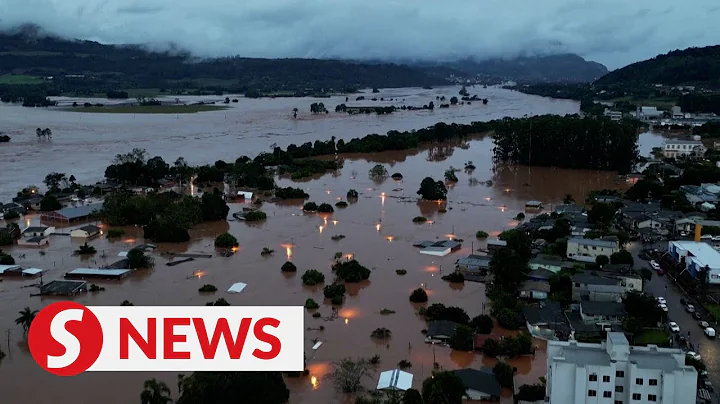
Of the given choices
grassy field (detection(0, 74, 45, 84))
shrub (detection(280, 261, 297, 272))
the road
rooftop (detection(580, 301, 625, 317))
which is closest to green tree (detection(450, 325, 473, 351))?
rooftop (detection(580, 301, 625, 317))

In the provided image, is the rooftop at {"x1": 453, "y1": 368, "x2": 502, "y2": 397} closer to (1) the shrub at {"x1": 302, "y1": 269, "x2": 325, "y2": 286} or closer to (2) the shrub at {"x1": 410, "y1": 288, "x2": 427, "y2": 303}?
(2) the shrub at {"x1": 410, "y1": 288, "x2": 427, "y2": 303}

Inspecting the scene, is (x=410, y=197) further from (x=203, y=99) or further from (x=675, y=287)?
(x=203, y=99)

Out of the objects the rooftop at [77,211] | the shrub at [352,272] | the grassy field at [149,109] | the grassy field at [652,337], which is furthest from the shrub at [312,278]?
the grassy field at [149,109]

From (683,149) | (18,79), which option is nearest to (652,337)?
(683,149)

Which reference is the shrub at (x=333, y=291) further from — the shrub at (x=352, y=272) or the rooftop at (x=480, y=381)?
the rooftop at (x=480, y=381)

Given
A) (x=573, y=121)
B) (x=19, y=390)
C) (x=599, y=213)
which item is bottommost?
(x=19, y=390)

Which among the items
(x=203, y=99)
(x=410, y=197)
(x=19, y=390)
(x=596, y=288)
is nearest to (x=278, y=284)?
(x=19, y=390)
